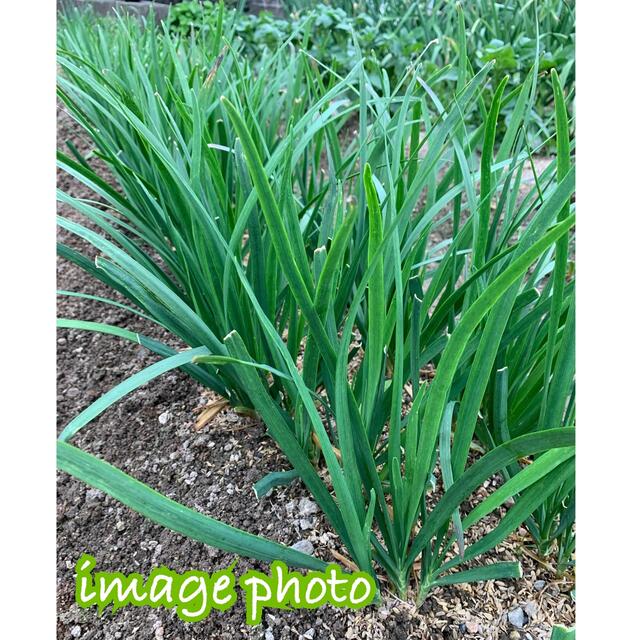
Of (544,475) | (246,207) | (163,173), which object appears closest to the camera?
(544,475)

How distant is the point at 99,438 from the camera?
0.63m

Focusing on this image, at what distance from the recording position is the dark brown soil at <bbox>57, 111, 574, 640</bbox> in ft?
1.41

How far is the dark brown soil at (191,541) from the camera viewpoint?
43cm

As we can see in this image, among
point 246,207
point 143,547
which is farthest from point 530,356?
point 143,547

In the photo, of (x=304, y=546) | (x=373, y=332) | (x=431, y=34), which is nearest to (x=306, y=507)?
(x=304, y=546)

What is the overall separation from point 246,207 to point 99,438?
340 millimetres

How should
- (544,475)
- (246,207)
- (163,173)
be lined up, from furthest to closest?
(163,173) < (246,207) < (544,475)

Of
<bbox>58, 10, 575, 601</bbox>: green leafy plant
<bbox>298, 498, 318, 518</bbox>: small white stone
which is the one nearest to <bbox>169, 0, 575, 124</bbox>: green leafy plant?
<bbox>58, 10, 575, 601</bbox>: green leafy plant

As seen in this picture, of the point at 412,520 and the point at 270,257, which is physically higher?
the point at 270,257

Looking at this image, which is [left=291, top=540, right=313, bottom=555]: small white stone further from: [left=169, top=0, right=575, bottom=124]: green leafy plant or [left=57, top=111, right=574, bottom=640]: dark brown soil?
[left=169, top=0, right=575, bottom=124]: green leafy plant

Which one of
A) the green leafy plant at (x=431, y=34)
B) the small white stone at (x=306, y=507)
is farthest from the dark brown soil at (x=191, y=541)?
the green leafy plant at (x=431, y=34)

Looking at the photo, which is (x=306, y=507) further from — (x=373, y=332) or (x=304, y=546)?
(x=373, y=332)

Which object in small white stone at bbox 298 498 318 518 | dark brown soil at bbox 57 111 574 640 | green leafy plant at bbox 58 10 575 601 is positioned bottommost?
dark brown soil at bbox 57 111 574 640
